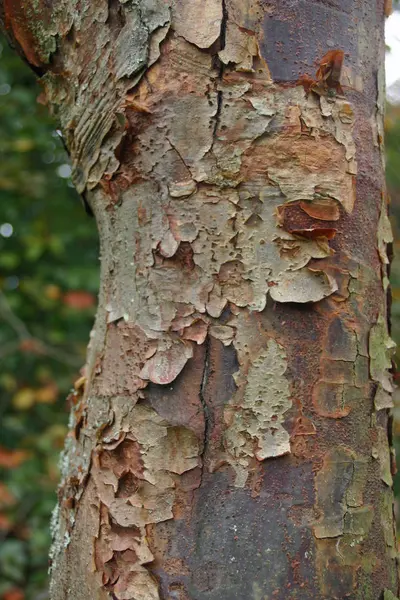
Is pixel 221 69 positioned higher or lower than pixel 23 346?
higher

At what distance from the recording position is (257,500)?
0.65m

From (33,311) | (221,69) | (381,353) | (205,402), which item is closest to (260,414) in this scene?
(205,402)

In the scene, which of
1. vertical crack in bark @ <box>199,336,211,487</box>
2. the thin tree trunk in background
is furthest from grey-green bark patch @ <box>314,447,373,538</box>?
vertical crack in bark @ <box>199,336,211,487</box>

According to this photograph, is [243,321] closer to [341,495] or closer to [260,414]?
[260,414]

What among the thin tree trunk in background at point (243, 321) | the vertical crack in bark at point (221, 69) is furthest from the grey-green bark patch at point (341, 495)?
the vertical crack in bark at point (221, 69)

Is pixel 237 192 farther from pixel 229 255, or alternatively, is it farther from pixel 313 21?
pixel 313 21

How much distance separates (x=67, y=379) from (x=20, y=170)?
103 cm

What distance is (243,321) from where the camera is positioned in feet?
2.22

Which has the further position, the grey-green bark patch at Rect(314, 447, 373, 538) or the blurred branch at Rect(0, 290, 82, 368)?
the blurred branch at Rect(0, 290, 82, 368)

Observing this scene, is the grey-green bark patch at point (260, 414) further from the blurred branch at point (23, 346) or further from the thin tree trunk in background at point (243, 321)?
the blurred branch at point (23, 346)

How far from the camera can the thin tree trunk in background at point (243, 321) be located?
0.66 meters

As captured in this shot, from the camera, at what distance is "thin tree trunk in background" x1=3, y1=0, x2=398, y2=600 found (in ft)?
2.16

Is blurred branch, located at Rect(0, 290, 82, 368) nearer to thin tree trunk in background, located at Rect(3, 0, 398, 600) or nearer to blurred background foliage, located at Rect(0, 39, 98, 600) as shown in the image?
blurred background foliage, located at Rect(0, 39, 98, 600)

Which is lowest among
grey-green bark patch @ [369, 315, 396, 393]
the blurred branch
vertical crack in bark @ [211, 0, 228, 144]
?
the blurred branch
